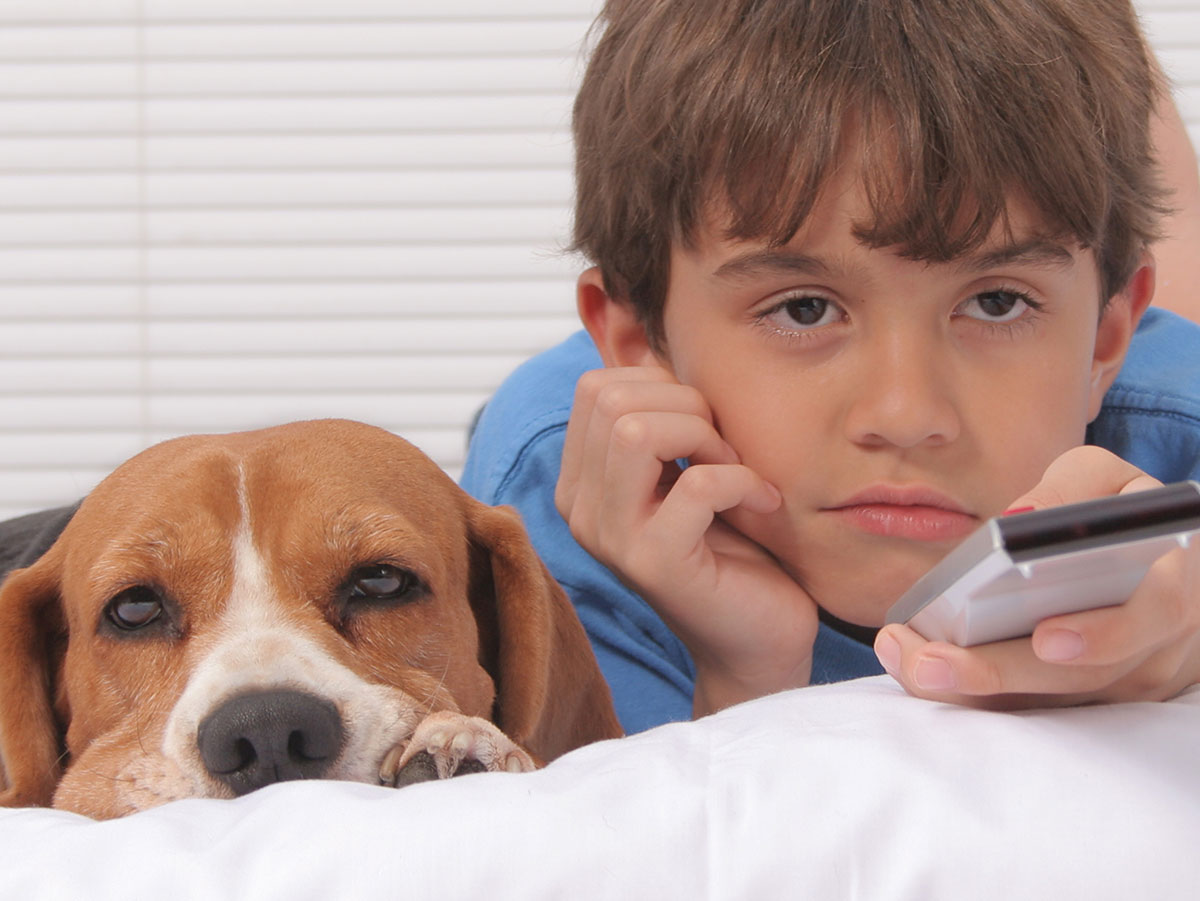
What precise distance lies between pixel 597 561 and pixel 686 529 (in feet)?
1.01

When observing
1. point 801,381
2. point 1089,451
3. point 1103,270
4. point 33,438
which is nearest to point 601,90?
point 801,381

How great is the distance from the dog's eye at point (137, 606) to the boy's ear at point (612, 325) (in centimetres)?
88

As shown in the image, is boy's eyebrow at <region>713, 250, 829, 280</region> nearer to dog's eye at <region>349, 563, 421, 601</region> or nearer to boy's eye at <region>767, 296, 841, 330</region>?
boy's eye at <region>767, 296, 841, 330</region>

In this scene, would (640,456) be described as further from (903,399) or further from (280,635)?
(280,635)

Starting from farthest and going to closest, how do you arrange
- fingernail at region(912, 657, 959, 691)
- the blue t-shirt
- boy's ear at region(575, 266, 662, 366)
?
boy's ear at region(575, 266, 662, 366) < the blue t-shirt < fingernail at region(912, 657, 959, 691)

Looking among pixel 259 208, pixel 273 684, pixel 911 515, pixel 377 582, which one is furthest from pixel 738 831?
pixel 259 208

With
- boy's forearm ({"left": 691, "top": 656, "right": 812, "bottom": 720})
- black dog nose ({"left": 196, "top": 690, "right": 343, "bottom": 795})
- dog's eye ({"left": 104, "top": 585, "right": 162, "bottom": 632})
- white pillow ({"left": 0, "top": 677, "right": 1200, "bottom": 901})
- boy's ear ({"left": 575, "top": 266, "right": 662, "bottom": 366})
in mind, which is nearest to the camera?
white pillow ({"left": 0, "top": 677, "right": 1200, "bottom": 901})

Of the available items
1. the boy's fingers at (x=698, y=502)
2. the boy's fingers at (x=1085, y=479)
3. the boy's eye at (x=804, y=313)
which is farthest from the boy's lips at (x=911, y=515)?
the boy's fingers at (x=1085, y=479)

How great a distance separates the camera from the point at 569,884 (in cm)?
95

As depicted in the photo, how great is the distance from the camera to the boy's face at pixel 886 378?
1.62m

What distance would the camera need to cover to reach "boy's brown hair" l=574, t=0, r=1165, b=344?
5.24ft

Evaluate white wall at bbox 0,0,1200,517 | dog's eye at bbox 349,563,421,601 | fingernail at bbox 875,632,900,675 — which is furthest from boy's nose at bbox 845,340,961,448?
white wall at bbox 0,0,1200,517

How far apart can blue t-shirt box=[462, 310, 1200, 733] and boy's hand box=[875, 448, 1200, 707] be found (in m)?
0.82

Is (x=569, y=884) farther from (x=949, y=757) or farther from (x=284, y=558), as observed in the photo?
(x=284, y=558)
